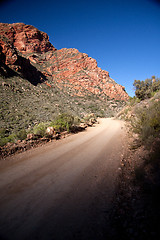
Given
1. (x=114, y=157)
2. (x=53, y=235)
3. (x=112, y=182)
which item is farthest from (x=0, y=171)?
(x=114, y=157)

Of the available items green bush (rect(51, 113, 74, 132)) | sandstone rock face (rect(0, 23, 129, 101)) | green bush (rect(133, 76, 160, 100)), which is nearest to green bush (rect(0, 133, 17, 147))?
green bush (rect(51, 113, 74, 132))

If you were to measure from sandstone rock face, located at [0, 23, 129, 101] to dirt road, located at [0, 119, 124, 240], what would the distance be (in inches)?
1592

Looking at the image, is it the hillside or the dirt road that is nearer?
the dirt road

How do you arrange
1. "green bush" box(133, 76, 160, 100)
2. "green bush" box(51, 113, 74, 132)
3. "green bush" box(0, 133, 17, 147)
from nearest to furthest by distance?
"green bush" box(0, 133, 17, 147) < "green bush" box(51, 113, 74, 132) < "green bush" box(133, 76, 160, 100)

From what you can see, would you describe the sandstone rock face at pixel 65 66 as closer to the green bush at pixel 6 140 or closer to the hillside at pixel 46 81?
the hillside at pixel 46 81

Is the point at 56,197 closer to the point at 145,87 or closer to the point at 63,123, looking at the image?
the point at 63,123

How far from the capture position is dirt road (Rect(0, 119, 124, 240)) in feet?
5.53

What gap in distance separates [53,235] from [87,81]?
Answer: 5355cm

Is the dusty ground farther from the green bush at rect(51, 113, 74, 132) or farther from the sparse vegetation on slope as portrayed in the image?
the green bush at rect(51, 113, 74, 132)

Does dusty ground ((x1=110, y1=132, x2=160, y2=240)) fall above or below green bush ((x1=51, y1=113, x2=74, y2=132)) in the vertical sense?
below

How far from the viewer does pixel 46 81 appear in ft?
129

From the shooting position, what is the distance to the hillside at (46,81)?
20.8 metres

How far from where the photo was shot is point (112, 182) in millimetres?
2789

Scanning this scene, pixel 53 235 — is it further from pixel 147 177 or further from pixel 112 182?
pixel 147 177
